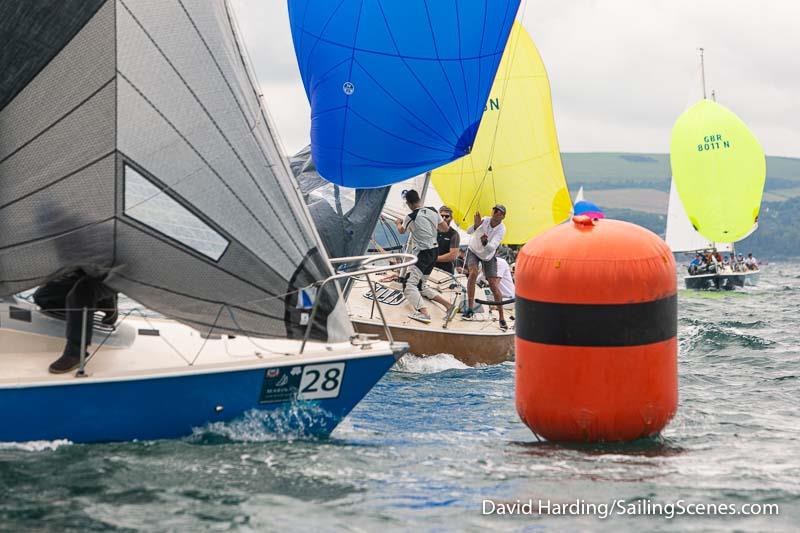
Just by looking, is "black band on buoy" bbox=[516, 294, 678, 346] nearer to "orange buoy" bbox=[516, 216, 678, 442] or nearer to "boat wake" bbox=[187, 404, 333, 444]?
"orange buoy" bbox=[516, 216, 678, 442]

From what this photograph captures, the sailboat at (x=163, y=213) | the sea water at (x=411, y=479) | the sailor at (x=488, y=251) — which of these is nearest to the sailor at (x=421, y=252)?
the sailor at (x=488, y=251)

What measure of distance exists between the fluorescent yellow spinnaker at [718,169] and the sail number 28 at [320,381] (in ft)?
99.9

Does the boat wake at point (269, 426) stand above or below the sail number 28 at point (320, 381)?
below

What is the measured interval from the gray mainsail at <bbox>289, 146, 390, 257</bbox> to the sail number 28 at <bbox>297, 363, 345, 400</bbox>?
A: 5.97 m

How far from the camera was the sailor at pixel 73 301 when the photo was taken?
281 inches

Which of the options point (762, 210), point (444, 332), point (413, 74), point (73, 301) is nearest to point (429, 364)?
point (444, 332)

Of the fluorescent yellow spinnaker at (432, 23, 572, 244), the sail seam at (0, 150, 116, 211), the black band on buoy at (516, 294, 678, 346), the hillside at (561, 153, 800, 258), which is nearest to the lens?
the black band on buoy at (516, 294, 678, 346)

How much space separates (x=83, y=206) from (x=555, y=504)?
3477 mm

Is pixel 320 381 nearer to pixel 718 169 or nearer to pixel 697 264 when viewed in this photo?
pixel 718 169

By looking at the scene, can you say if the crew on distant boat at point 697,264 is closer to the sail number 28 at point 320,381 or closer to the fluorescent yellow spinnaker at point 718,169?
the fluorescent yellow spinnaker at point 718,169

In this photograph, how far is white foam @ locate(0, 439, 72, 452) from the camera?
6867 millimetres

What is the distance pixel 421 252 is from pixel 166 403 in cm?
586

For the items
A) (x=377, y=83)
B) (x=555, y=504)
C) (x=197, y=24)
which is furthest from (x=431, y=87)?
(x=555, y=504)

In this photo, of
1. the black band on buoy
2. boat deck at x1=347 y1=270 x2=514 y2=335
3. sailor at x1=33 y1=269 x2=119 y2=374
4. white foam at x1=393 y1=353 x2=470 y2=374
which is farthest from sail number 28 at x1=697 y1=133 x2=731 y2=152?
sailor at x1=33 y1=269 x2=119 y2=374
